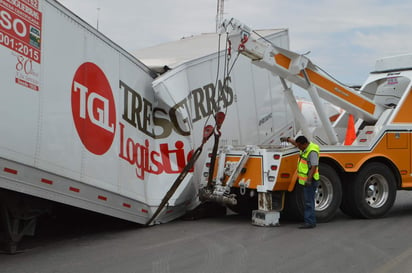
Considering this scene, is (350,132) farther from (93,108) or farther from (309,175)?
(93,108)

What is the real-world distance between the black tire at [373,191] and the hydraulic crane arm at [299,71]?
125cm

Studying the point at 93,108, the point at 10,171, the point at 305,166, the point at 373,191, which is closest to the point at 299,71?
the point at 305,166

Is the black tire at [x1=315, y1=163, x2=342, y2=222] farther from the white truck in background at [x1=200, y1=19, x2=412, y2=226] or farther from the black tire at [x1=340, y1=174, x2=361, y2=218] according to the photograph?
the black tire at [x1=340, y1=174, x2=361, y2=218]

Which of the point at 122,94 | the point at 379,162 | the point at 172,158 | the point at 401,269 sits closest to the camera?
the point at 401,269

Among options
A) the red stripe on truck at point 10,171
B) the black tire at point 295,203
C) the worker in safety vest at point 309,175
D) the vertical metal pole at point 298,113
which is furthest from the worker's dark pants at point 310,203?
the red stripe on truck at point 10,171

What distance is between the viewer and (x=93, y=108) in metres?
7.74

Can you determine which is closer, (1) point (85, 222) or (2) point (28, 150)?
(2) point (28, 150)

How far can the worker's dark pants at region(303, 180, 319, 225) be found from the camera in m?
8.85

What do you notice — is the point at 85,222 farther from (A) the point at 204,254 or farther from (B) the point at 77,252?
(A) the point at 204,254

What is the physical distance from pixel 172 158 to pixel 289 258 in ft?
10.8

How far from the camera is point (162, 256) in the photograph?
6898 mm

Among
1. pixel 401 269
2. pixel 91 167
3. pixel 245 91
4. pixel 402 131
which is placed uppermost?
pixel 245 91

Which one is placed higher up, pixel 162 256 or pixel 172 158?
pixel 172 158

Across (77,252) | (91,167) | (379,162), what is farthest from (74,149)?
(379,162)
